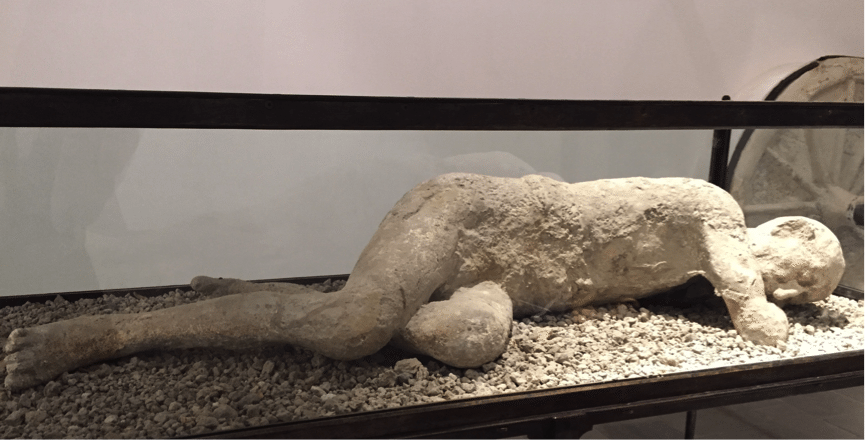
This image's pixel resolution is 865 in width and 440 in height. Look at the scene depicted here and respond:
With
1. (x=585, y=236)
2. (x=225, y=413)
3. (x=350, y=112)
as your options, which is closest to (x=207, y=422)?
(x=225, y=413)

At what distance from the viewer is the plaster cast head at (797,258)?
234 centimetres

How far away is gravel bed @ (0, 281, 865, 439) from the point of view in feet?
5.15

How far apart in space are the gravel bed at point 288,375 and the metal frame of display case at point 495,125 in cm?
5

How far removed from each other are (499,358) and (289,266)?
67 centimetres

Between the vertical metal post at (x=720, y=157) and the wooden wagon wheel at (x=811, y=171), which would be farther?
the wooden wagon wheel at (x=811, y=171)

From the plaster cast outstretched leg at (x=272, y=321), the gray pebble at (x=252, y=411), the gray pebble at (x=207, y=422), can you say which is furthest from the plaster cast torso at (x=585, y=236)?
the gray pebble at (x=207, y=422)

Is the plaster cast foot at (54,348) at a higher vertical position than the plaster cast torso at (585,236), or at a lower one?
lower

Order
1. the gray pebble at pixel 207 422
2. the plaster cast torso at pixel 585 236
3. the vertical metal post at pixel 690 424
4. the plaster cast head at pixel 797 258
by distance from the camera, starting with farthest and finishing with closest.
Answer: the vertical metal post at pixel 690 424, the plaster cast head at pixel 797 258, the plaster cast torso at pixel 585 236, the gray pebble at pixel 207 422

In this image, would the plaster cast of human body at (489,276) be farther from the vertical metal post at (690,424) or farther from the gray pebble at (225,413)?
the vertical metal post at (690,424)

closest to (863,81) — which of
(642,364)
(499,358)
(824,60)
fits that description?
(824,60)

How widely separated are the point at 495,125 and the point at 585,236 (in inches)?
27.0

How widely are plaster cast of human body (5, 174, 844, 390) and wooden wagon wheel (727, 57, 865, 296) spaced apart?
117 mm

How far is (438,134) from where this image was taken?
174 centimetres

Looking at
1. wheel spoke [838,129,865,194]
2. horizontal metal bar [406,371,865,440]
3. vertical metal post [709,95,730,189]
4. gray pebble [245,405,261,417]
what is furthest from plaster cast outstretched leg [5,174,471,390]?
wheel spoke [838,129,865,194]
